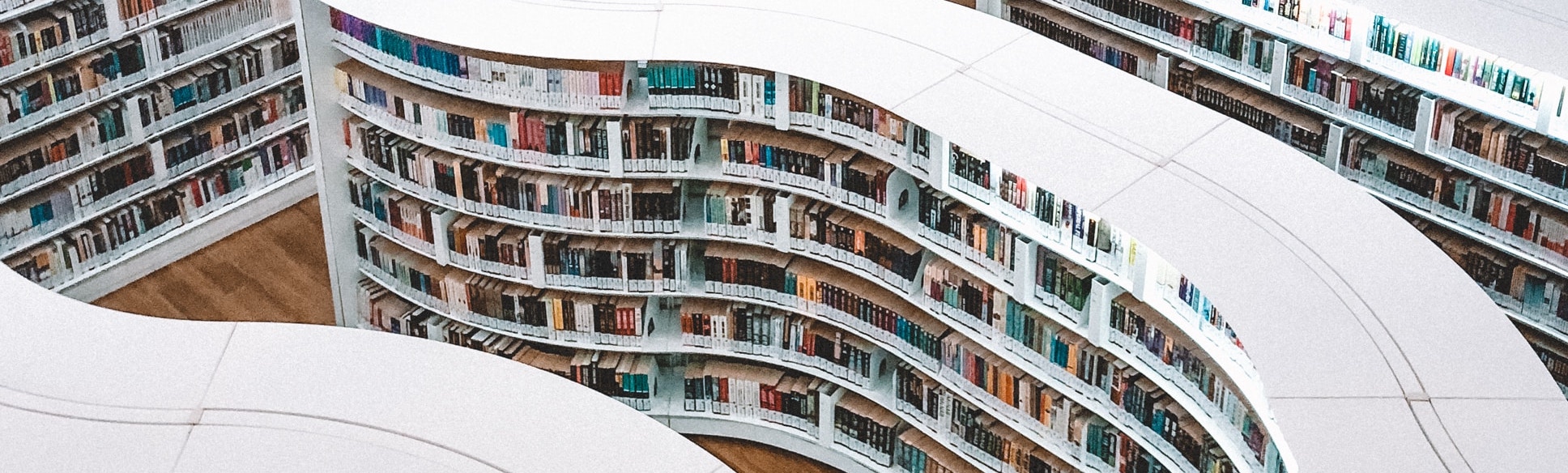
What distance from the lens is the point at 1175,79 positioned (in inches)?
344

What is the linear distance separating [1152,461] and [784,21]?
2.19m

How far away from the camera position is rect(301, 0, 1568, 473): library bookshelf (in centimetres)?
534

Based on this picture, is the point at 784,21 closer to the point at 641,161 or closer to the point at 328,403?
the point at 641,161

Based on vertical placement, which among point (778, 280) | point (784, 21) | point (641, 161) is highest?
point (784, 21)

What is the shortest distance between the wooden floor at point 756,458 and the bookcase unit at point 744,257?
0.43 feet

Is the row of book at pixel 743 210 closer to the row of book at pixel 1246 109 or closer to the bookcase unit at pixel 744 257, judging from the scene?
the bookcase unit at pixel 744 257

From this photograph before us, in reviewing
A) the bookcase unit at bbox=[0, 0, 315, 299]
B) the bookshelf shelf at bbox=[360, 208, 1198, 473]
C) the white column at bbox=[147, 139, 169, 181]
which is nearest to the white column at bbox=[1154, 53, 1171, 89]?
the bookshelf shelf at bbox=[360, 208, 1198, 473]

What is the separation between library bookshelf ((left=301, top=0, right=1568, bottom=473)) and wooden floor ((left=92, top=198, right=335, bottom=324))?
983 millimetres

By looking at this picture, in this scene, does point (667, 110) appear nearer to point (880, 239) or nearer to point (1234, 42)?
point (880, 239)

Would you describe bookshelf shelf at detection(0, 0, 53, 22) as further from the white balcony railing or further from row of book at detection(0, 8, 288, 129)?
the white balcony railing

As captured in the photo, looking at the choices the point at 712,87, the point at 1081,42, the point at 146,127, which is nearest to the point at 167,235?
the point at 146,127

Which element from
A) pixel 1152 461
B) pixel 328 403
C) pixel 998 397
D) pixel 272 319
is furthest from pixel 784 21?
pixel 272 319

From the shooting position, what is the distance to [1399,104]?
762cm

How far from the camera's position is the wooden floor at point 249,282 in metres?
9.02
